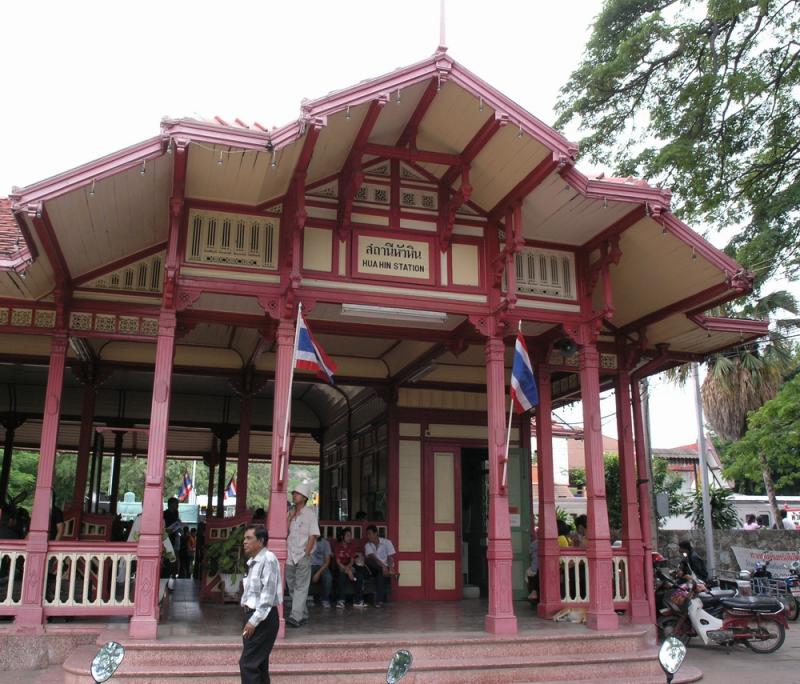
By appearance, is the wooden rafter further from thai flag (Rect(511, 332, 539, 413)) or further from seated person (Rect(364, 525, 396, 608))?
seated person (Rect(364, 525, 396, 608))

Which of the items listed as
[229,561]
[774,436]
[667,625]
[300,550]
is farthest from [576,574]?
[774,436]

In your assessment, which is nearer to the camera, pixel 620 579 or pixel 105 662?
pixel 105 662

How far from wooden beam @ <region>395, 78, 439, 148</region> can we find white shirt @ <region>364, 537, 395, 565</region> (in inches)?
231

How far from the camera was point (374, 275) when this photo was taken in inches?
362

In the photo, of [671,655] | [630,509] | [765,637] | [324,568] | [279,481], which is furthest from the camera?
[324,568]

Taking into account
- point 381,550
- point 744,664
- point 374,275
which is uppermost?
point 374,275

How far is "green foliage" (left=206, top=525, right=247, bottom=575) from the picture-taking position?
11.1 meters

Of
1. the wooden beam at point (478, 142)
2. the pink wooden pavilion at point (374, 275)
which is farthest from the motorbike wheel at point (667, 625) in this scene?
the wooden beam at point (478, 142)

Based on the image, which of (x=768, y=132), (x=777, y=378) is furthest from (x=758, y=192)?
(x=777, y=378)

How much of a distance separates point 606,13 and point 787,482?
11352 mm

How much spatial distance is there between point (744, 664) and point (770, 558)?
706cm

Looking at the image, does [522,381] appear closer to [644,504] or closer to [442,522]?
[644,504]

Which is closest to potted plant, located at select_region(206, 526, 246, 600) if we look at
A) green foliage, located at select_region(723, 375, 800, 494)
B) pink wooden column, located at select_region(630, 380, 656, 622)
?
pink wooden column, located at select_region(630, 380, 656, 622)

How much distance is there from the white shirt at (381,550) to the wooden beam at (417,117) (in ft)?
19.2
